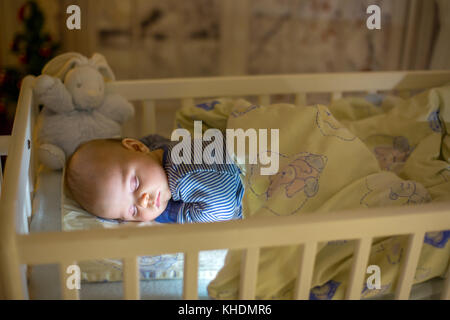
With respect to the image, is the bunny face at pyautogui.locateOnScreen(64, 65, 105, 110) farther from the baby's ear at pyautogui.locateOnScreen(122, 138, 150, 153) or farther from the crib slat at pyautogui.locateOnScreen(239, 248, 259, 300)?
the crib slat at pyautogui.locateOnScreen(239, 248, 259, 300)

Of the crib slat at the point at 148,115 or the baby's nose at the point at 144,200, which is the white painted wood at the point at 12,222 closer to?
the baby's nose at the point at 144,200

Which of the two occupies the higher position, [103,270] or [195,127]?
[195,127]

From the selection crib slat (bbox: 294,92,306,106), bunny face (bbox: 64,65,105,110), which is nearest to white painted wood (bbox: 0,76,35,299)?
bunny face (bbox: 64,65,105,110)

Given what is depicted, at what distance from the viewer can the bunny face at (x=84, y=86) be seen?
4.17 feet

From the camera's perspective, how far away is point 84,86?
4.19ft

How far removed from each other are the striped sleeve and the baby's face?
49 mm

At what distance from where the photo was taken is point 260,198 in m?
1.07

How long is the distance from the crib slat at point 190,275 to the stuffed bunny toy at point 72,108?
571 millimetres

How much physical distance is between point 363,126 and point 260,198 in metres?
0.49

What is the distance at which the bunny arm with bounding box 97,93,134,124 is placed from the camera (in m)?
1.34

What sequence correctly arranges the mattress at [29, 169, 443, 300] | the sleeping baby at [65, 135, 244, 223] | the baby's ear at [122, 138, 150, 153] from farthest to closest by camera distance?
the baby's ear at [122, 138, 150, 153], the sleeping baby at [65, 135, 244, 223], the mattress at [29, 169, 443, 300]

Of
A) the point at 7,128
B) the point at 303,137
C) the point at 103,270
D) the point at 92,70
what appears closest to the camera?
the point at 103,270

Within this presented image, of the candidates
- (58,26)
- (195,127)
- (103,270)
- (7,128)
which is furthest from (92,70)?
(58,26)

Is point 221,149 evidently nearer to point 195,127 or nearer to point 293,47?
point 195,127
